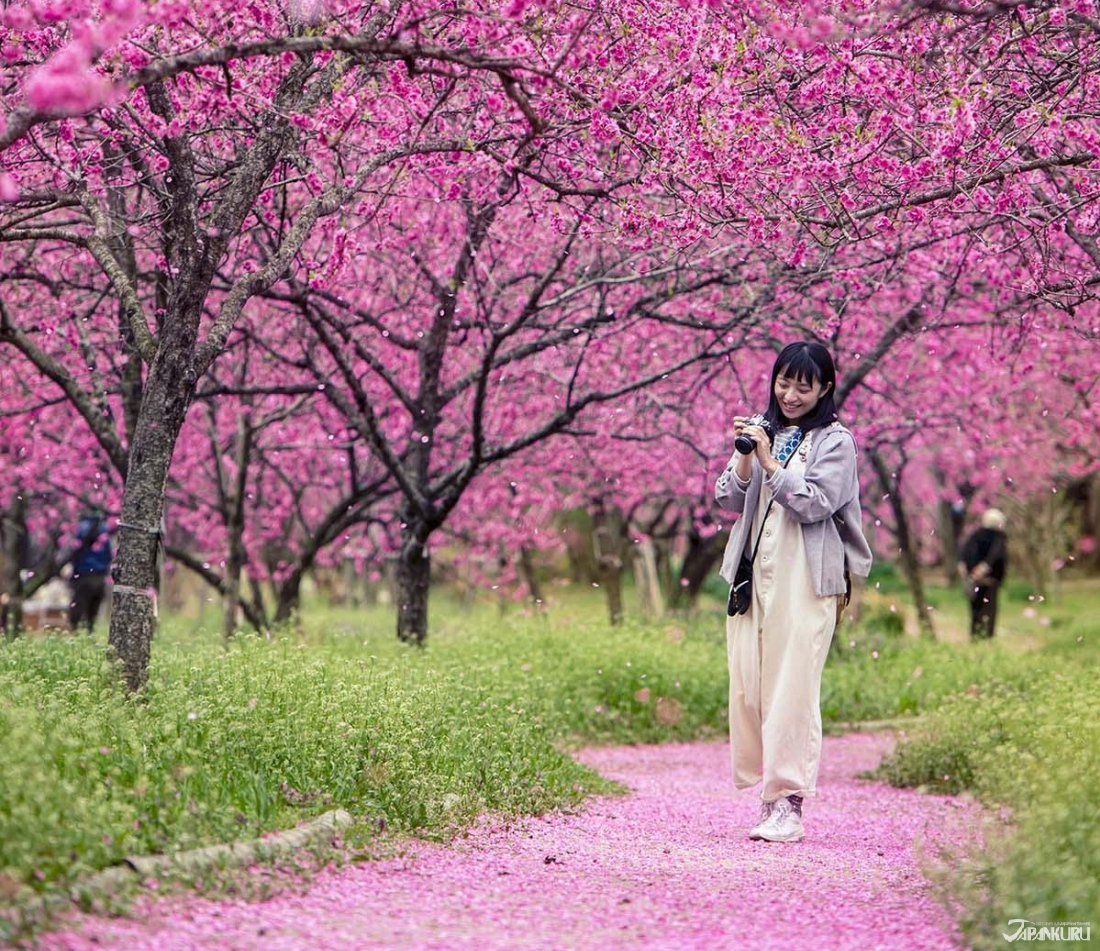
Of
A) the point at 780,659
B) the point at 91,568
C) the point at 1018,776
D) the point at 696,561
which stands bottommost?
the point at 1018,776

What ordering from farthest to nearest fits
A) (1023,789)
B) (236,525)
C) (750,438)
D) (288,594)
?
(288,594) → (236,525) → (750,438) → (1023,789)

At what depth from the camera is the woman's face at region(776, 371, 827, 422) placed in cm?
700

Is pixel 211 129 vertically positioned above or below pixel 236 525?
above

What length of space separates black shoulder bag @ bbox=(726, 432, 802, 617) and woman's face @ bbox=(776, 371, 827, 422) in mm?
124

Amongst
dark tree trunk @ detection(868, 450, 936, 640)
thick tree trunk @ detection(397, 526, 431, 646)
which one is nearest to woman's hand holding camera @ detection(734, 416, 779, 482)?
thick tree trunk @ detection(397, 526, 431, 646)

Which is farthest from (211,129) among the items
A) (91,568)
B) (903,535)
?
(903,535)

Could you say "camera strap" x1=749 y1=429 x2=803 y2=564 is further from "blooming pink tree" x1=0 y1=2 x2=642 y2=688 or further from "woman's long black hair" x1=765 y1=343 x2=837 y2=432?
"blooming pink tree" x1=0 y1=2 x2=642 y2=688

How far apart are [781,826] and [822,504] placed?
1.54 m

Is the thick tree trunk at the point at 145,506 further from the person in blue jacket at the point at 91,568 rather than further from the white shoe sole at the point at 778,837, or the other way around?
the person in blue jacket at the point at 91,568

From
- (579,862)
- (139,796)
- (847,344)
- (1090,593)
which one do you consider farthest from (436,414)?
(1090,593)

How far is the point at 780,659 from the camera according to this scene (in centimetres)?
691

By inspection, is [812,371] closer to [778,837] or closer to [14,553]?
[778,837]

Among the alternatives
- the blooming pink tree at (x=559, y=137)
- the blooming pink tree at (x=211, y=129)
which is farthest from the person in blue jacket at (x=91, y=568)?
the blooming pink tree at (x=211, y=129)

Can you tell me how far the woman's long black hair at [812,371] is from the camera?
6961 mm
